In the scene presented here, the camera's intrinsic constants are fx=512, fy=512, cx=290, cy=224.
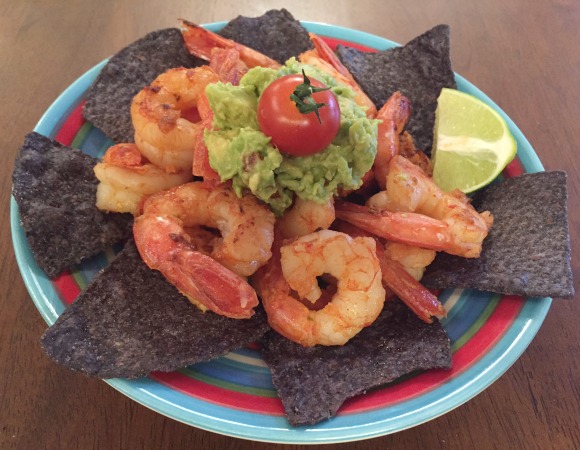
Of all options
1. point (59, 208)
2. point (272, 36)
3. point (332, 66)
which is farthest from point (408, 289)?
point (272, 36)

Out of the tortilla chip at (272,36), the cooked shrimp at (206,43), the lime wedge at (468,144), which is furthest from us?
the tortilla chip at (272,36)

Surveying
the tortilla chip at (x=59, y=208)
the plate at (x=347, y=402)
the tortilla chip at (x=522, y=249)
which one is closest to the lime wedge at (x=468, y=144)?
the tortilla chip at (x=522, y=249)

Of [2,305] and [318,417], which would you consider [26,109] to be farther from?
[318,417]

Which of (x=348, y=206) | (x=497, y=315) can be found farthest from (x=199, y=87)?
(x=497, y=315)

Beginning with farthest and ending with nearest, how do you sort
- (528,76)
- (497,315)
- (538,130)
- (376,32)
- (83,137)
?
(376,32), (528,76), (538,130), (83,137), (497,315)

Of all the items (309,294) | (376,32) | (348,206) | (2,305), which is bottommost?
(2,305)

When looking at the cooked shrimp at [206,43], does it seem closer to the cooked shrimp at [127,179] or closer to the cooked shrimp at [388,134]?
the cooked shrimp at [388,134]

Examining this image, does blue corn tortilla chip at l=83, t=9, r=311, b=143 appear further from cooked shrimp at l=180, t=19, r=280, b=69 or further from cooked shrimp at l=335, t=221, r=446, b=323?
cooked shrimp at l=335, t=221, r=446, b=323
